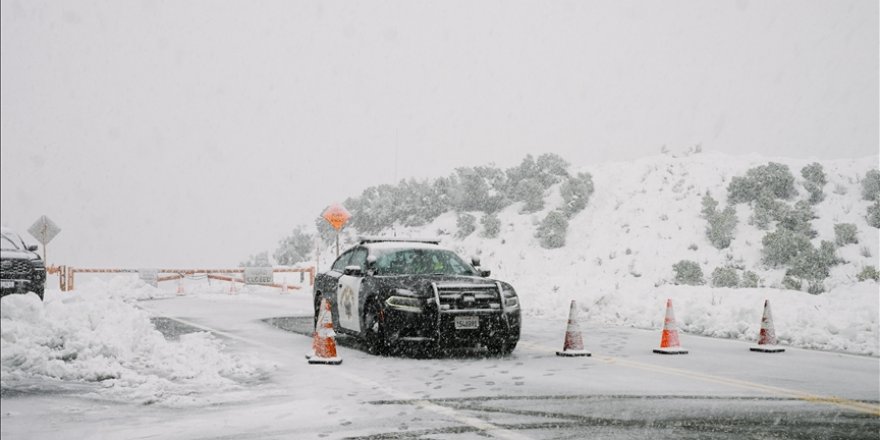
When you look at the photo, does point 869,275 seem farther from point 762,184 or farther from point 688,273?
point 762,184

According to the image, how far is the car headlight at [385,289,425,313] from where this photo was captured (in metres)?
12.3

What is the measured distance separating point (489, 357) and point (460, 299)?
0.86 metres

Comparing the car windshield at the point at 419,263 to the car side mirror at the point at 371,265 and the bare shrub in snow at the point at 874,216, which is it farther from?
the bare shrub in snow at the point at 874,216

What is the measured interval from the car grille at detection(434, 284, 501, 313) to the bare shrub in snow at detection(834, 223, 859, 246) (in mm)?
30854

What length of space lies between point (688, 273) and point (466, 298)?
28005 millimetres

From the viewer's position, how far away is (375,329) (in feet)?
41.6

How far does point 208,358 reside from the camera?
1111 cm

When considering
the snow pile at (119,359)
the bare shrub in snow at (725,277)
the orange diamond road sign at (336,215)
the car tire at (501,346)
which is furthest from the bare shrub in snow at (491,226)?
the snow pile at (119,359)

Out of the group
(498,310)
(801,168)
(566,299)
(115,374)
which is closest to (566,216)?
(801,168)

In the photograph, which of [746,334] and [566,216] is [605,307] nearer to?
[746,334]

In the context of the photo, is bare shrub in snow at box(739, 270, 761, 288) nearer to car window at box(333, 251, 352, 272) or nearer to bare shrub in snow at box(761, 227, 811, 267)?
bare shrub in snow at box(761, 227, 811, 267)

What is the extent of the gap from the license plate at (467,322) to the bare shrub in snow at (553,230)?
120 ft

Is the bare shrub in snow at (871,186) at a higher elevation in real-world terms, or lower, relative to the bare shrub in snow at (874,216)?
higher

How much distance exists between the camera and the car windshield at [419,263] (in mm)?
13859
